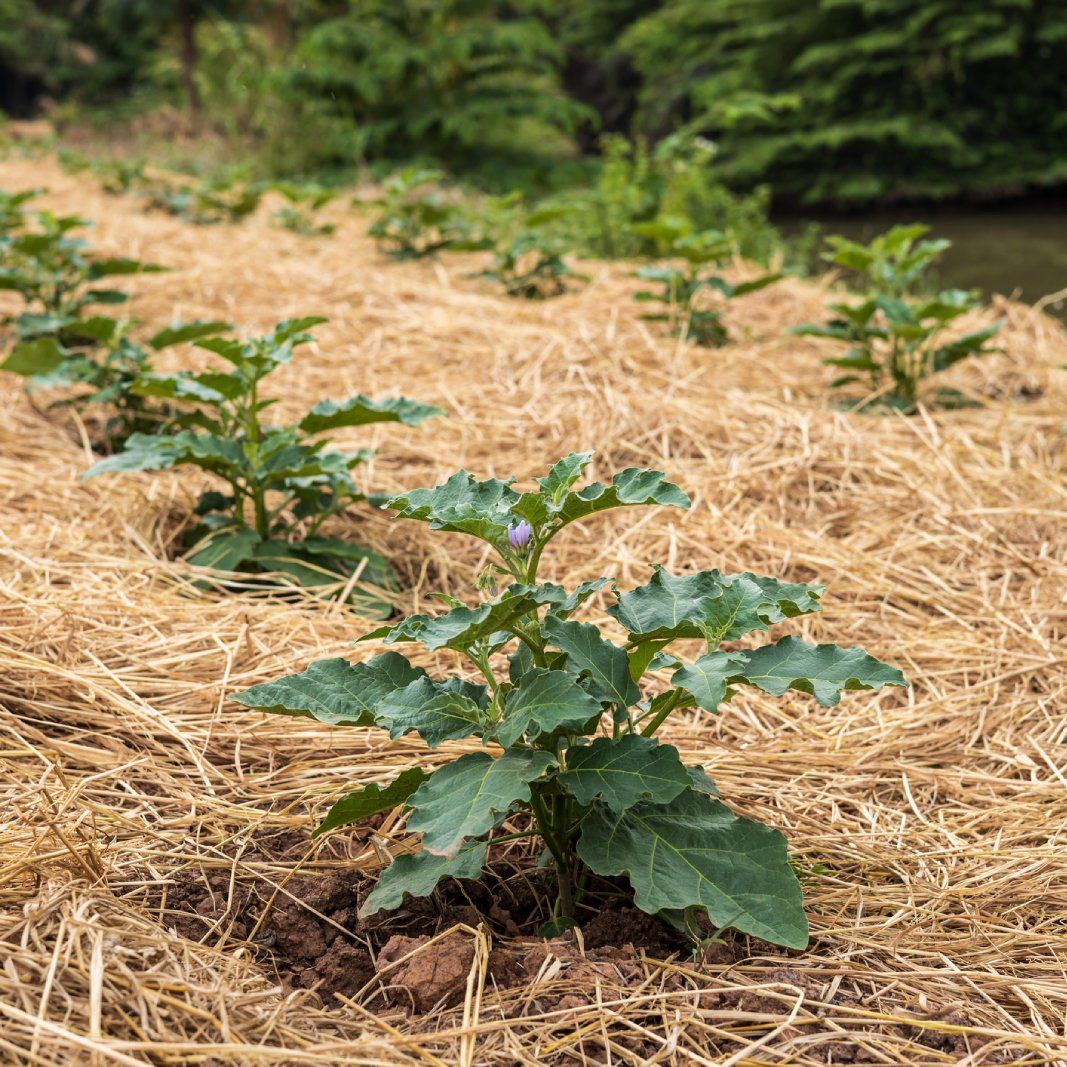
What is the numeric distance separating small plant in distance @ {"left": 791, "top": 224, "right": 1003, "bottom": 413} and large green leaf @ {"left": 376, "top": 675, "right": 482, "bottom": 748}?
2057mm

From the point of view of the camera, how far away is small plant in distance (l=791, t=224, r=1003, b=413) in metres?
2.79

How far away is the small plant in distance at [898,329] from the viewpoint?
279cm

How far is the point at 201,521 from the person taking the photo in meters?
2.08

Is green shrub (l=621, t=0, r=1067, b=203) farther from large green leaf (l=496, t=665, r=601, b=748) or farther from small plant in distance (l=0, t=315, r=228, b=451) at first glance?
large green leaf (l=496, t=665, r=601, b=748)

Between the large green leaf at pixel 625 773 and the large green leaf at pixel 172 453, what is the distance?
3.48ft

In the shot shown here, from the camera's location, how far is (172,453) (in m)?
1.90

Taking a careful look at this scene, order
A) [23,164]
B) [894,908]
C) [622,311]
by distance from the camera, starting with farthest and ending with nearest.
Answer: [23,164], [622,311], [894,908]

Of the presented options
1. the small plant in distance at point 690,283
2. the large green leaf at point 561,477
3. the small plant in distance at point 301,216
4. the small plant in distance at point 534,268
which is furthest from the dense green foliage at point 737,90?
the large green leaf at point 561,477

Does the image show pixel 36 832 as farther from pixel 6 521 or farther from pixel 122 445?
pixel 122 445

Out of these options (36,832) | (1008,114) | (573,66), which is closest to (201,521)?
(36,832)

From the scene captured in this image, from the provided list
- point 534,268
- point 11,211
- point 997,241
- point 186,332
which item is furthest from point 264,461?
point 997,241

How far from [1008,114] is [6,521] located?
1214cm

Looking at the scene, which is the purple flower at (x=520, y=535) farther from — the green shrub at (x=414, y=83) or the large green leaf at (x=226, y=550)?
the green shrub at (x=414, y=83)

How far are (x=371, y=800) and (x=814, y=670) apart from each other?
500 mm
